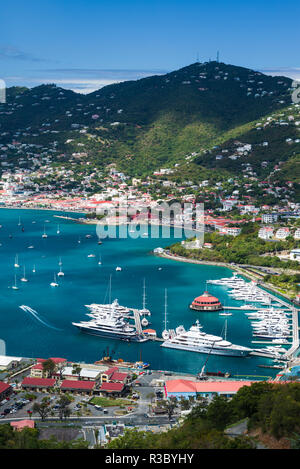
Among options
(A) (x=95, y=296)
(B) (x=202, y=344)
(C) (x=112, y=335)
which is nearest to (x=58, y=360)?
(C) (x=112, y=335)

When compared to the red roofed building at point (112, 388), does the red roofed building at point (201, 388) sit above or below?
above

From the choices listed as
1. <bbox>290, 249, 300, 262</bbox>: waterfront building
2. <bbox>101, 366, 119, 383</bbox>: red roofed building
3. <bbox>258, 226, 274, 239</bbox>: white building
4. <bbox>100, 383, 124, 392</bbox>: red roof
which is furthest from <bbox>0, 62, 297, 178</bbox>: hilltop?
<bbox>100, 383, 124, 392</bbox>: red roof

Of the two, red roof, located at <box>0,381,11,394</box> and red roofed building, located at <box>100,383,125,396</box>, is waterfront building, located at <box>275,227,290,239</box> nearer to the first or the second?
red roofed building, located at <box>100,383,125,396</box>

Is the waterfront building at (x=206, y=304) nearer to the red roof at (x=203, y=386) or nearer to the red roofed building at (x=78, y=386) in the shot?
the red roof at (x=203, y=386)

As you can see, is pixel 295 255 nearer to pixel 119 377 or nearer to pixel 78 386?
pixel 119 377

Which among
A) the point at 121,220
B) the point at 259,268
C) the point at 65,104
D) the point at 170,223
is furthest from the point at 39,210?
the point at 65,104

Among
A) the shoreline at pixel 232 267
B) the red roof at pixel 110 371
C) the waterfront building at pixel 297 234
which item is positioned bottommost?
the red roof at pixel 110 371

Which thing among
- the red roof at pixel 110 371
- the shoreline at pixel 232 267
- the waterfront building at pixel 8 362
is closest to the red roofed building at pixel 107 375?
the red roof at pixel 110 371
